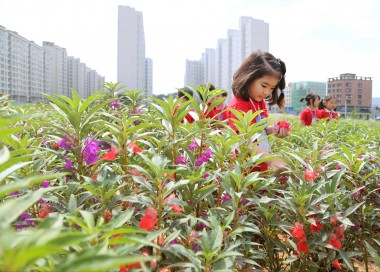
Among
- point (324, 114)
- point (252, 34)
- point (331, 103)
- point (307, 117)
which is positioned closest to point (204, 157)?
point (307, 117)

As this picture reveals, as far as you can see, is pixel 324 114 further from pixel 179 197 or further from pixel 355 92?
pixel 355 92

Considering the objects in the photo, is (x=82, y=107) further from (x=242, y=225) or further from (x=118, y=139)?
(x=242, y=225)

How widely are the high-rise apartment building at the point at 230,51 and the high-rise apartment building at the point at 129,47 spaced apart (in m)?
8.89

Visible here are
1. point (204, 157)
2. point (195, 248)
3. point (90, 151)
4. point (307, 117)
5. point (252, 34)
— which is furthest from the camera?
point (252, 34)

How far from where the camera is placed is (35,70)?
6091 cm

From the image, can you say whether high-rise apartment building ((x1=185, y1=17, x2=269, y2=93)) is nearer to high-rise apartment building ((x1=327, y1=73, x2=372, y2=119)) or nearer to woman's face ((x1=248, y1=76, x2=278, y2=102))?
high-rise apartment building ((x1=327, y1=73, x2=372, y2=119))

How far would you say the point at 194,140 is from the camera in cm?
150

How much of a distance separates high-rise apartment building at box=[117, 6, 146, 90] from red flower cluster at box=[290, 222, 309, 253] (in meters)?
49.4

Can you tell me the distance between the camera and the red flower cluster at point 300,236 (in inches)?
43.8

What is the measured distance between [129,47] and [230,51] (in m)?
20.0

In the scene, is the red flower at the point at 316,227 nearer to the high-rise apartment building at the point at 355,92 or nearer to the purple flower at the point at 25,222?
the purple flower at the point at 25,222

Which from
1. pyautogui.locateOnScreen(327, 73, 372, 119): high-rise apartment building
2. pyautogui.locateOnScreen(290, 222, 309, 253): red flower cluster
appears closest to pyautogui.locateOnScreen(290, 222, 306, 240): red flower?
pyautogui.locateOnScreen(290, 222, 309, 253): red flower cluster

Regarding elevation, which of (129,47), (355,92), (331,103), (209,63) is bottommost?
(331,103)

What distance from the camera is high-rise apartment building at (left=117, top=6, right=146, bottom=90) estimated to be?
49.5m
